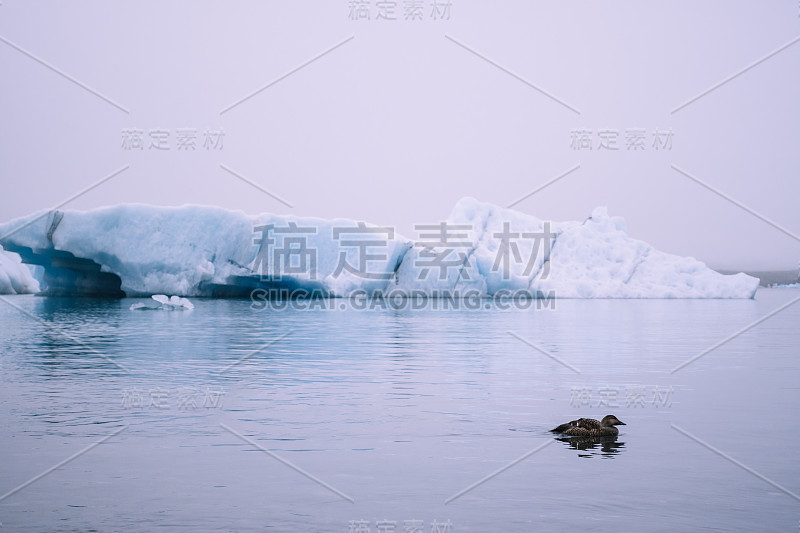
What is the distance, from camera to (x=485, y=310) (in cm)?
4041

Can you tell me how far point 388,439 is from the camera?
8.19 meters

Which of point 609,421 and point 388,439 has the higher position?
point 609,421

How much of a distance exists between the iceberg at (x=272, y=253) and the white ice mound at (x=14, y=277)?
31.8 feet

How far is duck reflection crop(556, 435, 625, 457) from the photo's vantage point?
7660mm

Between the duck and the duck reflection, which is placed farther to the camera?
the duck

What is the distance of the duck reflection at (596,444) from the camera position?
7660 millimetres

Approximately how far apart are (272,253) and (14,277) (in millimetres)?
29137

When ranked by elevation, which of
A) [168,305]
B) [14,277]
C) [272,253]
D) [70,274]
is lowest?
[168,305]

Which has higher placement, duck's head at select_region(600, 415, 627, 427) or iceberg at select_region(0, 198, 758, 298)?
iceberg at select_region(0, 198, 758, 298)

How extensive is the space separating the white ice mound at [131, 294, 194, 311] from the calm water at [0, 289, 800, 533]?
618 inches

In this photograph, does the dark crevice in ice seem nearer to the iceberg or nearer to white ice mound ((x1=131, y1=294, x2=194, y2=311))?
the iceberg

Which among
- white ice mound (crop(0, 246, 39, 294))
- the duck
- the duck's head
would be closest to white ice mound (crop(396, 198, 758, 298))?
white ice mound (crop(0, 246, 39, 294))

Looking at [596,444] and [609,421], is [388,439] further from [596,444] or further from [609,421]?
[609,421]

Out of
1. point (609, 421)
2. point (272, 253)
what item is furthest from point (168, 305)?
point (609, 421)
